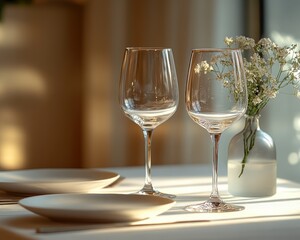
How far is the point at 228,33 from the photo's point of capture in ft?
11.4

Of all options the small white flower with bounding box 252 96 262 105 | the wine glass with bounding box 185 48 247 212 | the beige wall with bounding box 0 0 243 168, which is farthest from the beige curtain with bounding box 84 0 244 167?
the wine glass with bounding box 185 48 247 212

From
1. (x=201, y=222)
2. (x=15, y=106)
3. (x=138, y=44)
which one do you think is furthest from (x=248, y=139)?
(x=15, y=106)

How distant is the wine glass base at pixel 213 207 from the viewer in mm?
1292

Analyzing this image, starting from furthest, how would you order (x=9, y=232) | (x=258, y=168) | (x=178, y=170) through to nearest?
(x=178, y=170) → (x=258, y=168) → (x=9, y=232)

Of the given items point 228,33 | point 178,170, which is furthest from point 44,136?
point 178,170

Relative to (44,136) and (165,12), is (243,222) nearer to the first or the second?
(165,12)

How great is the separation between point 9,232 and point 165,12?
2.72 metres

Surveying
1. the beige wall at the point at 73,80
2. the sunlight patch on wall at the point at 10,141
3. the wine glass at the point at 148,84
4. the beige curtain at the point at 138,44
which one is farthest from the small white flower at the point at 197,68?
the sunlight patch on wall at the point at 10,141

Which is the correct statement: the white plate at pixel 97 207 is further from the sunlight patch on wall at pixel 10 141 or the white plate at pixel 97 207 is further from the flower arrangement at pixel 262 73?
the sunlight patch on wall at pixel 10 141

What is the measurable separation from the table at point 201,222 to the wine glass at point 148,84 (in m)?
0.17

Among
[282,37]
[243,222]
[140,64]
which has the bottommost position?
[243,222]

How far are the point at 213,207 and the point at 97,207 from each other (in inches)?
8.7

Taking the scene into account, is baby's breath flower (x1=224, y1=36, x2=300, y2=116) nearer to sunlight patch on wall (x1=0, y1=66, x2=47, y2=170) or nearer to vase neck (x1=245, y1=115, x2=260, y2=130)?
vase neck (x1=245, y1=115, x2=260, y2=130)

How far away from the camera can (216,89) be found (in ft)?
4.26
